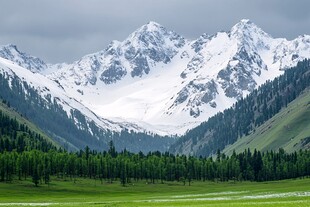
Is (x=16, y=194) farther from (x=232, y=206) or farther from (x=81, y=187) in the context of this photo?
(x=232, y=206)

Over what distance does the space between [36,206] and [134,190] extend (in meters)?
92.2

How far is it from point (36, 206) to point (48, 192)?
69.4 m

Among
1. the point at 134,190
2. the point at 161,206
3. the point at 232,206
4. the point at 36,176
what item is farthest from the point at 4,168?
the point at 232,206

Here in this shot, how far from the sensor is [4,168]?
197m

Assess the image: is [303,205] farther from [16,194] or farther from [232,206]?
[16,194]

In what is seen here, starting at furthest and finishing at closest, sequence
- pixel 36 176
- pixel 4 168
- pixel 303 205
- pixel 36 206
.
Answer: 1. pixel 4 168
2. pixel 36 176
3. pixel 36 206
4. pixel 303 205

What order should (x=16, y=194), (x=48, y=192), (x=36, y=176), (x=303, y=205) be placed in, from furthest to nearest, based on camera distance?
(x=36, y=176) < (x=48, y=192) < (x=16, y=194) < (x=303, y=205)

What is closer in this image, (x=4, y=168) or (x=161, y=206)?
(x=161, y=206)

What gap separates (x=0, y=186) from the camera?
17662cm

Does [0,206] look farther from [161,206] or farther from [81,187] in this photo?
[81,187]

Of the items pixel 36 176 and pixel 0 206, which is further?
pixel 36 176

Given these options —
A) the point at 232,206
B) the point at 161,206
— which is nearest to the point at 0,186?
the point at 161,206

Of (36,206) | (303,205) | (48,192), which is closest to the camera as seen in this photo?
(303,205)

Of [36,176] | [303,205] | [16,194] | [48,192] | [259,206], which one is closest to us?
[303,205]
